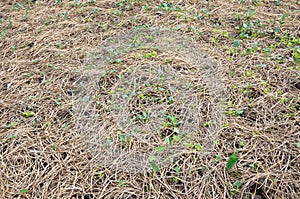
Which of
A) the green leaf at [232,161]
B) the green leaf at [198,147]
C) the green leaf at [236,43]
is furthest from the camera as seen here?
the green leaf at [236,43]

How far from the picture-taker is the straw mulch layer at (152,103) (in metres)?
1.72

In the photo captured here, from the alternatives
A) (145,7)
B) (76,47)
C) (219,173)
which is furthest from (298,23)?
(76,47)

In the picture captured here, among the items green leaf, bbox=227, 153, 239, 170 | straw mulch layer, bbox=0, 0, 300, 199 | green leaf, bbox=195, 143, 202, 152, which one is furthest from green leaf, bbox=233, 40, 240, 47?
green leaf, bbox=227, 153, 239, 170

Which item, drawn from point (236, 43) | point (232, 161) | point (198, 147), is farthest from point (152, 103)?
point (236, 43)

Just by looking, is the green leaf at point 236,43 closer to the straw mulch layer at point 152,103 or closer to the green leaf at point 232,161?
the straw mulch layer at point 152,103

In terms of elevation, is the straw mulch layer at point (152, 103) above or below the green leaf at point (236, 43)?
below

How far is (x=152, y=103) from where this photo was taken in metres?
2.13

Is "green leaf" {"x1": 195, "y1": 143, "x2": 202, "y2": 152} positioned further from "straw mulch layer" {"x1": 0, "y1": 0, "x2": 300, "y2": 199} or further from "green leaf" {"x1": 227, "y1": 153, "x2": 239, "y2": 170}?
"green leaf" {"x1": 227, "y1": 153, "x2": 239, "y2": 170}

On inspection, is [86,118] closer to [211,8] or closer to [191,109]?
[191,109]

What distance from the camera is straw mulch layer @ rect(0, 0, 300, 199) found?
5.65 ft

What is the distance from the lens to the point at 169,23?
9.19ft

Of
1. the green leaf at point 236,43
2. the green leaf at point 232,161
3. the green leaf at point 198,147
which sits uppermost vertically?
the green leaf at point 236,43

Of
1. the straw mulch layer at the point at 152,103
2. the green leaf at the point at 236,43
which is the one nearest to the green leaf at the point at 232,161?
the straw mulch layer at the point at 152,103

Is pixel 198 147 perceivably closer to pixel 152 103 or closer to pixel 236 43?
pixel 152 103
